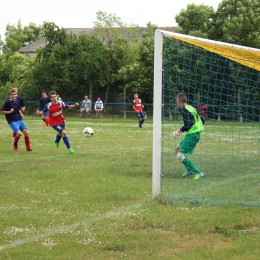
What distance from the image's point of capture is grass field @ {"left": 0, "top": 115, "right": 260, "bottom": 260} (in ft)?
18.9

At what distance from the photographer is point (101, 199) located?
8.62 m

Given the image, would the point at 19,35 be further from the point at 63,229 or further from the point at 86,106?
the point at 63,229

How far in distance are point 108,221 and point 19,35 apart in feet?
262

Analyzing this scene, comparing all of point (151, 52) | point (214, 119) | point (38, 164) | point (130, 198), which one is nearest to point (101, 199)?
point (130, 198)

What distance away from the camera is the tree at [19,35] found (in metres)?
79.2

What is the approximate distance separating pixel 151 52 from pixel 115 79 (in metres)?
4.60

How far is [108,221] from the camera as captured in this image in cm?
704

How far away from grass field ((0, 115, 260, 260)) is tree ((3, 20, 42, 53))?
230 feet

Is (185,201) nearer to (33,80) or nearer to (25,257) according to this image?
(25,257)

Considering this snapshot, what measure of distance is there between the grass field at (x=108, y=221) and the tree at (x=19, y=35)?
7018 centimetres

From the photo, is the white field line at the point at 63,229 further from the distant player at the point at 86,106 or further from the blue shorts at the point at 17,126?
the distant player at the point at 86,106

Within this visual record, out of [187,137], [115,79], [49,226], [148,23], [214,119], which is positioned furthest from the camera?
[148,23]

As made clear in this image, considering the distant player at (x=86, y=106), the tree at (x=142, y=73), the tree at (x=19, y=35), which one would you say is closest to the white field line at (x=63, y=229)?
the distant player at (x=86, y=106)

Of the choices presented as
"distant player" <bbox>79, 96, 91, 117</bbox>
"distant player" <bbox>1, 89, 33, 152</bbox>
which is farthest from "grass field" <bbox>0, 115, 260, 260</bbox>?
"distant player" <bbox>79, 96, 91, 117</bbox>
